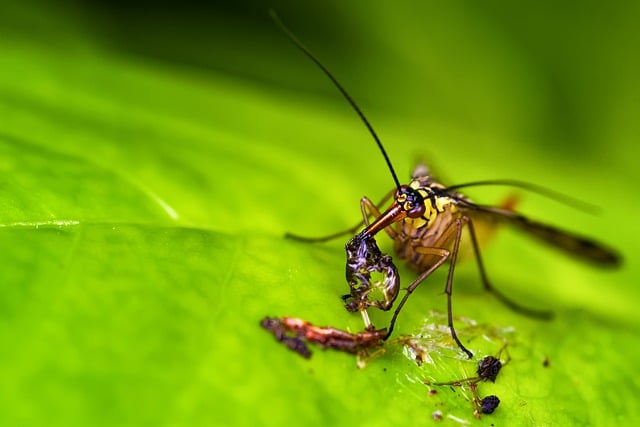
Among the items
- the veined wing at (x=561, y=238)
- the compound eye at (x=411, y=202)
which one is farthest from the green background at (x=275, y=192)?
the compound eye at (x=411, y=202)

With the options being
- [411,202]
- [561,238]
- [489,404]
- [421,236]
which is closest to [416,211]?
[411,202]

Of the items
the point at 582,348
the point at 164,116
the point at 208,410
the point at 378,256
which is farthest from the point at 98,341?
the point at 164,116

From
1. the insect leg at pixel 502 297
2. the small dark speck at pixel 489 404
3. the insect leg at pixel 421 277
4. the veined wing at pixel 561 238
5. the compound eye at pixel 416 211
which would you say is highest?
the compound eye at pixel 416 211

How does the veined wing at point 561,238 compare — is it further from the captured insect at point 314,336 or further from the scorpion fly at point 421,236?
the captured insect at point 314,336

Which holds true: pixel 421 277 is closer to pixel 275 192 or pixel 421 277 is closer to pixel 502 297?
pixel 502 297

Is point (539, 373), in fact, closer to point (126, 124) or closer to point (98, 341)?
point (98, 341)

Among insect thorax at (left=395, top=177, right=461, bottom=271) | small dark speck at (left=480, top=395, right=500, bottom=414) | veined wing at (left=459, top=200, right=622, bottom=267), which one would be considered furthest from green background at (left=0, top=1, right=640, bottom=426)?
veined wing at (left=459, top=200, right=622, bottom=267)

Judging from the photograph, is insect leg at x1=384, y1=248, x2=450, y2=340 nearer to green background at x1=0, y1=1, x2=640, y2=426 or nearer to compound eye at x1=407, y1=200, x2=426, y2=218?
green background at x1=0, y1=1, x2=640, y2=426
